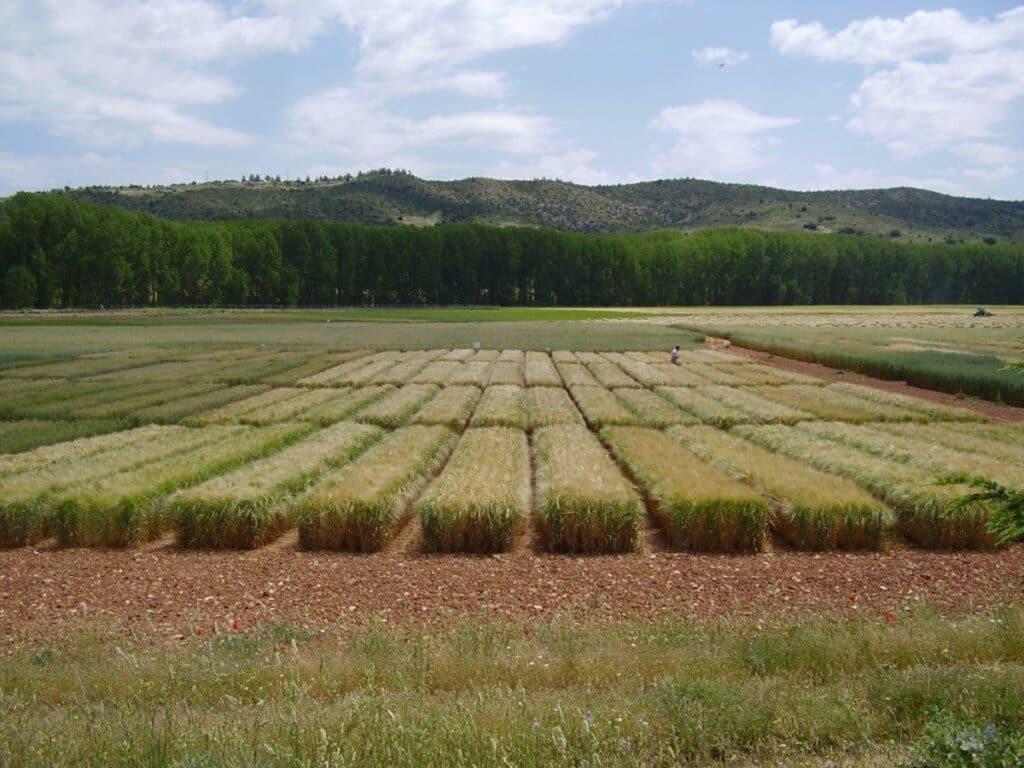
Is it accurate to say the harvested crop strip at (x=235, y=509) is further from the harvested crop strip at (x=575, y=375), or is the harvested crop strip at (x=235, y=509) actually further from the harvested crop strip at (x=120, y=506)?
the harvested crop strip at (x=575, y=375)

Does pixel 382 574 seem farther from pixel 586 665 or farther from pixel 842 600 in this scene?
pixel 842 600

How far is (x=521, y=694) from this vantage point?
6.45 meters

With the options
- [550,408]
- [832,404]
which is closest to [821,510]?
[550,408]

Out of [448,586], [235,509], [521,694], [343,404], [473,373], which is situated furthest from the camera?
[473,373]

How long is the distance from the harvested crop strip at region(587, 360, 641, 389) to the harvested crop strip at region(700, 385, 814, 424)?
11.7ft

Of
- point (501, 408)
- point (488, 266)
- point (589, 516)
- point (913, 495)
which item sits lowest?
point (589, 516)

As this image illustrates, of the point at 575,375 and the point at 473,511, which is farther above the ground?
the point at 575,375

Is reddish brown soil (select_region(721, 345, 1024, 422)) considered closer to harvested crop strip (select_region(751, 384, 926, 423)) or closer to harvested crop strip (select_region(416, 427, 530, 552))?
harvested crop strip (select_region(751, 384, 926, 423))

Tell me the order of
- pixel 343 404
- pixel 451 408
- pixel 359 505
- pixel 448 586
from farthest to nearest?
1. pixel 343 404
2. pixel 451 408
3. pixel 359 505
4. pixel 448 586

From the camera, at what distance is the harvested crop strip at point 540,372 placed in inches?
1342

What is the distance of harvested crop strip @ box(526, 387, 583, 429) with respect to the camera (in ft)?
77.2

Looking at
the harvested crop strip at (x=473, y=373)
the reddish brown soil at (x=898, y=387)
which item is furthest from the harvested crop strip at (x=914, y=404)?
the harvested crop strip at (x=473, y=373)

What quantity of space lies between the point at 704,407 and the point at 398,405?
984 cm

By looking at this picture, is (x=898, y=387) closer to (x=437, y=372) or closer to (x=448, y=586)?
(x=437, y=372)
